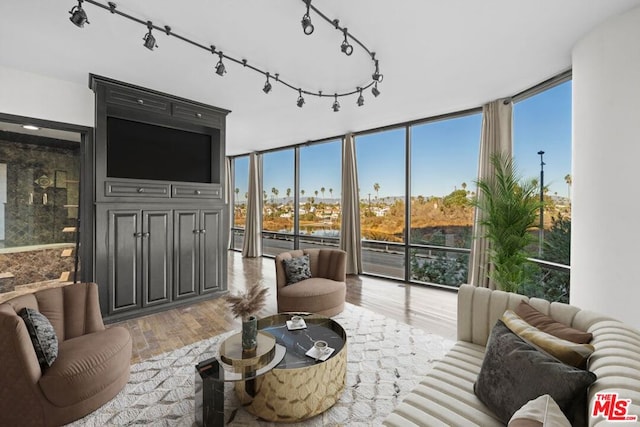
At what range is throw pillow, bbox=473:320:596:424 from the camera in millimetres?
1085

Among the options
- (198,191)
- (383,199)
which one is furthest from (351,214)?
(198,191)

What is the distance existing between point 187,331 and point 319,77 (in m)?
3.21

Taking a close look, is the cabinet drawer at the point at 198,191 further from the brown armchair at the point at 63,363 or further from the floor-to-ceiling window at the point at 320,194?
the floor-to-ceiling window at the point at 320,194

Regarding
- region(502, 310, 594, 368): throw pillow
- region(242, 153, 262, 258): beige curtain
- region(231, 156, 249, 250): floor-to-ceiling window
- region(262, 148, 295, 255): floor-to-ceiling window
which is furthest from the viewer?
region(231, 156, 249, 250): floor-to-ceiling window

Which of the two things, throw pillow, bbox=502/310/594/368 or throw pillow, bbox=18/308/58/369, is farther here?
throw pillow, bbox=18/308/58/369

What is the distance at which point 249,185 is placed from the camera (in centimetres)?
789

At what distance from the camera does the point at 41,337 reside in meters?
1.80

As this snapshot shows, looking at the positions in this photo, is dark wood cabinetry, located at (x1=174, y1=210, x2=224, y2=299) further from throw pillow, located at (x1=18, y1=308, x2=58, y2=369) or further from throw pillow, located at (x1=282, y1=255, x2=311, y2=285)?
throw pillow, located at (x1=18, y1=308, x2=58, y2=369)

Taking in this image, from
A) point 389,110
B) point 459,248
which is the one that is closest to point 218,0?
point 389,110

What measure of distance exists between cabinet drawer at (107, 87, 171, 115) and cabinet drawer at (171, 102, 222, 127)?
0.11 meters

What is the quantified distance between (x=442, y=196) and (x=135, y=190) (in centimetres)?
447

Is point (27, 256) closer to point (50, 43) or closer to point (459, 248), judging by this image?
point (50, 43)

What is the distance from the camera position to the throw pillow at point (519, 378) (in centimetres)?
108

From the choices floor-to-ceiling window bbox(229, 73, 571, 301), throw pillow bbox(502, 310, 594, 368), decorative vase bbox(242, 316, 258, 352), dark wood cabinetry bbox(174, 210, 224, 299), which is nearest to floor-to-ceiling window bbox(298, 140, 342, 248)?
floor-to-ceiling window bbox(229, 73, 571, 301)
